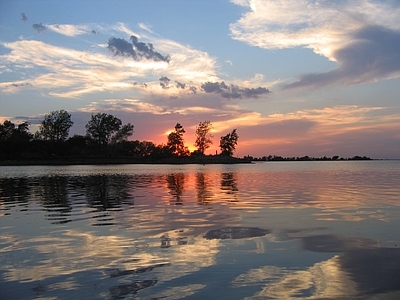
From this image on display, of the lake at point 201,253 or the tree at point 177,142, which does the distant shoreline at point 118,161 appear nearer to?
the tree at point 177,142

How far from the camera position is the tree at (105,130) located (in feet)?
566

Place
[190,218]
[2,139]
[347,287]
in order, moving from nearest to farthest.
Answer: [347,287] < [190,218] < [2,139]

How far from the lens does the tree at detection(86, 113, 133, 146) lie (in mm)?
172375

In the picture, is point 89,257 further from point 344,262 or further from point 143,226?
point 344,262

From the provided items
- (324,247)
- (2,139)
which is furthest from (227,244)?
(2,139)

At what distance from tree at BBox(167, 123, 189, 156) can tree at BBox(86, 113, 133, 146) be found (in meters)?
18.6

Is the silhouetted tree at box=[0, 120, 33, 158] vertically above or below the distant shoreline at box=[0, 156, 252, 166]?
above

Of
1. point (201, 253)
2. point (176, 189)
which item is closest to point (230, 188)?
point (176, 189)

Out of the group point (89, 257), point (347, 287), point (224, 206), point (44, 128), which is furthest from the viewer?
point (44, 128)

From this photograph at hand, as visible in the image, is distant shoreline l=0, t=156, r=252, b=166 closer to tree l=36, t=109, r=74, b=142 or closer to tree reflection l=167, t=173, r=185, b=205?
tree l=36, t=109, r=74, b=142

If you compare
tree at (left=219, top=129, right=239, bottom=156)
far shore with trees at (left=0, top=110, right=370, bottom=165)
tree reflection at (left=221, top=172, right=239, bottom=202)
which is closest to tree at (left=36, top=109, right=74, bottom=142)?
far shore with trees at (left=0, top=110, right=370, bottom=165)

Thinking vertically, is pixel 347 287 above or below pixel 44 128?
below

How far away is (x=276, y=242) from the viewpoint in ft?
42.9

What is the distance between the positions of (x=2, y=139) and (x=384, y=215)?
16165 centimetres
